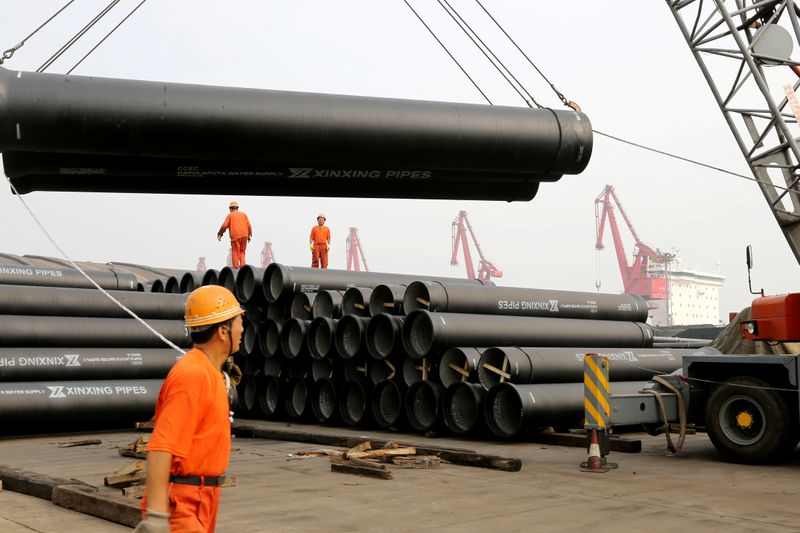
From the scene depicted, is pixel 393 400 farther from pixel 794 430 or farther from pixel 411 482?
pixel 794 430

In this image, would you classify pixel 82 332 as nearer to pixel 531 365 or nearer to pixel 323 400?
pixel 323 400

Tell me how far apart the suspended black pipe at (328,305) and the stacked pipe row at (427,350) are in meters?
0.02

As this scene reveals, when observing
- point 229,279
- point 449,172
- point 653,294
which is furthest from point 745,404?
point 653,294

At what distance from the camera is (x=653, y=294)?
114812 millimetres

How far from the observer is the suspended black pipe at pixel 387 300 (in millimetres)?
13234

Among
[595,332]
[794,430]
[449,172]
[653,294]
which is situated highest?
[653,294]

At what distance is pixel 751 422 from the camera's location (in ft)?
30.7

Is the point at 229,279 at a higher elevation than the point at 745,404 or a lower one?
higher

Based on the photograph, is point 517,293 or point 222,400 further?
point 517,293

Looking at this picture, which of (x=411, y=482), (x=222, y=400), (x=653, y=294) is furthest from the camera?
(x=653, y=294)

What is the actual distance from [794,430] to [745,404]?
55 centimetres

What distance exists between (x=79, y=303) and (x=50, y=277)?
6.37 ft

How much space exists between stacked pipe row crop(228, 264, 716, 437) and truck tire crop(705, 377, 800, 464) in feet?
7.37

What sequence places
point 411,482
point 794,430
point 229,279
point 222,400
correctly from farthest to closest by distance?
point 229,279 → point 794,430 → point 411,482 → point 222,400
